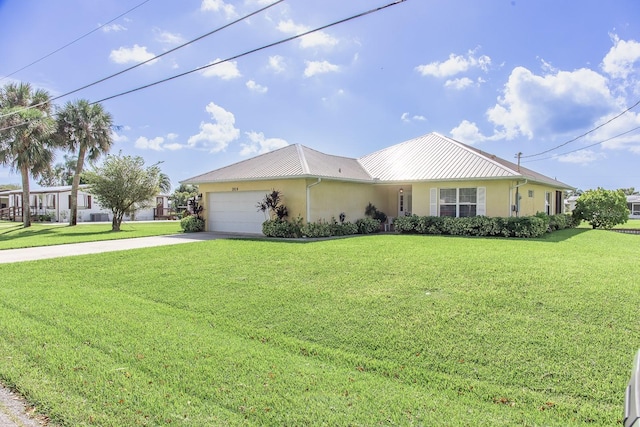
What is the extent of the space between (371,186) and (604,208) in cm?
1347

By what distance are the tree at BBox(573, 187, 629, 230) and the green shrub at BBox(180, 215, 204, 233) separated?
21824mm

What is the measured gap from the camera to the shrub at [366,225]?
59.6 ft

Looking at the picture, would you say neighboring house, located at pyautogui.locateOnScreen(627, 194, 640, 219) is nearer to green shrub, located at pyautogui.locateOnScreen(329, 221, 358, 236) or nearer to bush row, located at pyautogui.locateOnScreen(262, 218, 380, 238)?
green shrub, located at pyautogui.locateOnScreen(329, 221, 358, 236)

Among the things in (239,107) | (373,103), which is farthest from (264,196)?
(373,103)

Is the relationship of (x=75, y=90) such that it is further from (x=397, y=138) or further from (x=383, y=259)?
(x=397, y=138)

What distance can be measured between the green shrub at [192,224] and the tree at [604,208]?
21.8 metres

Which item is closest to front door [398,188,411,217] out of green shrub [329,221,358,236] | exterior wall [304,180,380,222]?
exterior wall [304,180,380,222]

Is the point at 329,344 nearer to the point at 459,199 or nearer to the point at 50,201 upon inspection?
the point at 459,199

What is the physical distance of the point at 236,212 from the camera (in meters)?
18.6

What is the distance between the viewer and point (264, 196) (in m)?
17.5

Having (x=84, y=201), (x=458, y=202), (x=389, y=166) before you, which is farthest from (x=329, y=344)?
(x=84, y=201)

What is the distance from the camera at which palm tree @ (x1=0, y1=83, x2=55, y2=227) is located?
22828mm

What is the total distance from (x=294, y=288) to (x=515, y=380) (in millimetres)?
4067

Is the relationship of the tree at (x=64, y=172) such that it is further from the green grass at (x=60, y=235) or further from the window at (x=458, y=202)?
the window at (x=458, y=202)
